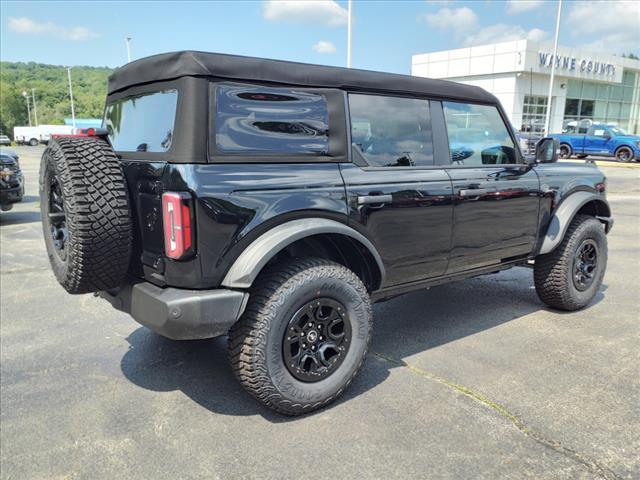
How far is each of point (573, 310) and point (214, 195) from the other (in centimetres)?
364

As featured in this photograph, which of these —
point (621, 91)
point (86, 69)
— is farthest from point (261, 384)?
point (86, 69)

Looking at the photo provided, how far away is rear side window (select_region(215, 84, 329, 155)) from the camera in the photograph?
2650 mm

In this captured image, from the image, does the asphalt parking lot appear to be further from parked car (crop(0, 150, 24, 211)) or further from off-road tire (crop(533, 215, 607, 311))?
parked car (crop(0, 150, 24, 211))

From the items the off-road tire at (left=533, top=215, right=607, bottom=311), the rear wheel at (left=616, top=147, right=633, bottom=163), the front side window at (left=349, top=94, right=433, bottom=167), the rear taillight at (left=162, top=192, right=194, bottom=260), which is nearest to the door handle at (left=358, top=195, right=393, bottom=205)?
the front side window at (left=349, top=94, right=433, bottom=167)

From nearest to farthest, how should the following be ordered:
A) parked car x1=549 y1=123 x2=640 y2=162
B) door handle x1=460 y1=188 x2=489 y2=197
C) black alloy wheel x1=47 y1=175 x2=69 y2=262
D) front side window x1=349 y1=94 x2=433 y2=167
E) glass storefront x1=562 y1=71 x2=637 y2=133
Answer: black alloy wheel x1=47 y1=175 x2=69 y2=262, front side window x1=349 y1=94 x2=433 y2=167, door handle x1=460 y1=188 x2=489 y2=197, parked car x1=549 y1=123 x2=640 y2=162, glass storefront x1=562 y1=71 x2=637 y2=133

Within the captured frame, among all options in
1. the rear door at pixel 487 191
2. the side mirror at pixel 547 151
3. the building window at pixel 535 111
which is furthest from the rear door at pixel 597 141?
the rear door at pixel 487 191

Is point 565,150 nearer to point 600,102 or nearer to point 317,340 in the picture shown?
point 600,102

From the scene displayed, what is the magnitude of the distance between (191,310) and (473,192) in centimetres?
217

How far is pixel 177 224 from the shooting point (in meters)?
2.45

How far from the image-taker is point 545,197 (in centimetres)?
423

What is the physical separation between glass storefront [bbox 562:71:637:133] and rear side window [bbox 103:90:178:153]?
38453 millimetres

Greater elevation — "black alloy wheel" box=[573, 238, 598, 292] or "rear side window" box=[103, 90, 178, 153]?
"rear side window" box=[103, 90, 178, 153]

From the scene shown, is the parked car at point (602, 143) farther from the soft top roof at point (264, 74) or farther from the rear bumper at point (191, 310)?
the rear bumper at point (191, 310)

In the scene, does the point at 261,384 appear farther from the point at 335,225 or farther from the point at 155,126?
the point at 155,126
